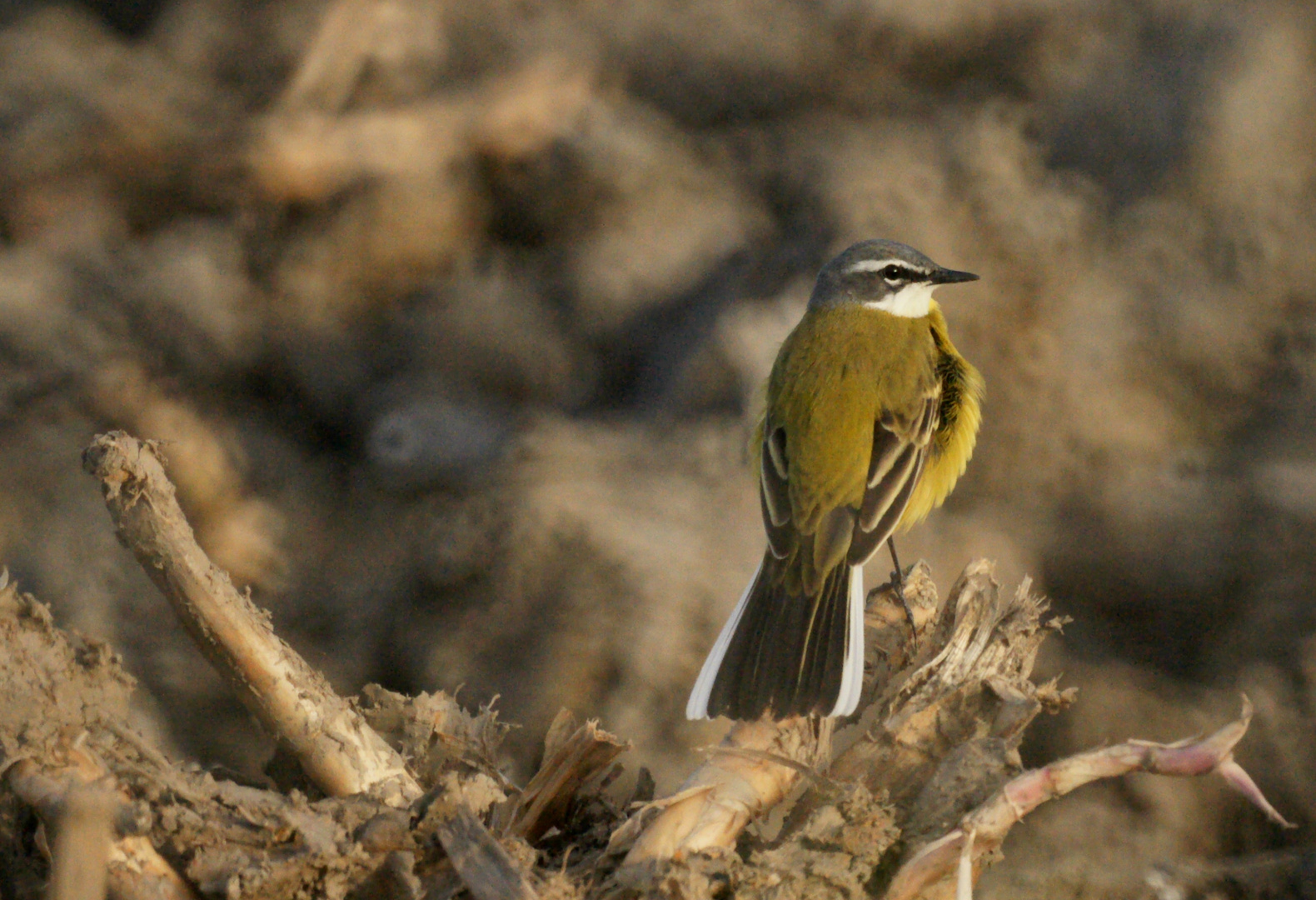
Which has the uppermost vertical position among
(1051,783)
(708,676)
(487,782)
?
(708,676)

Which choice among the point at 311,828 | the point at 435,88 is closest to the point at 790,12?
the point at 435,88

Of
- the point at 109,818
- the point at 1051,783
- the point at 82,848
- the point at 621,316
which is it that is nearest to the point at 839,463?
the point at 1051,783

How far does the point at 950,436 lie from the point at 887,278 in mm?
626

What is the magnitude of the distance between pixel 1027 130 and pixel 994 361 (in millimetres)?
1016

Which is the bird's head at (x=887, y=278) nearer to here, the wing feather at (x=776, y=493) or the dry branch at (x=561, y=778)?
the wing feather at (x=776, y=493)

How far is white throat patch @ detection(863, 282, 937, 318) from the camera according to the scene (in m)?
4.18

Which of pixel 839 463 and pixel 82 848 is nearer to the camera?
pixel 82 848

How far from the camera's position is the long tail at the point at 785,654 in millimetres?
2734

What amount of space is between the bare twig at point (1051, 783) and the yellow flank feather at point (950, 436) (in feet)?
4.90

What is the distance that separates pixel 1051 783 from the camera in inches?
86.7

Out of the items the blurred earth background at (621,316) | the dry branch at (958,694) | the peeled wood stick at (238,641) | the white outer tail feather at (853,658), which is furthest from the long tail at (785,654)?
the blurred earth background at (621,316)

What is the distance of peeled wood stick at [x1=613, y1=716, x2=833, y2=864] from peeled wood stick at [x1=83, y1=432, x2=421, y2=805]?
537 millimetres

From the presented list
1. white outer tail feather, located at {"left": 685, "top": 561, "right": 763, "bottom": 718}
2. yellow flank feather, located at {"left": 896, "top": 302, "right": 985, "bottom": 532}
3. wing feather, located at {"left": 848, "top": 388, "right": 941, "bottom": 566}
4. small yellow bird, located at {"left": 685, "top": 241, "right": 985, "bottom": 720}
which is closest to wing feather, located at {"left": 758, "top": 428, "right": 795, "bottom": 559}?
small yellow bird, located at {"left": 685, "top": 241, "right": 985, "bottom": 720}

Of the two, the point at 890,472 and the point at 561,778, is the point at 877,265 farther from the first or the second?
the point at 561,778
